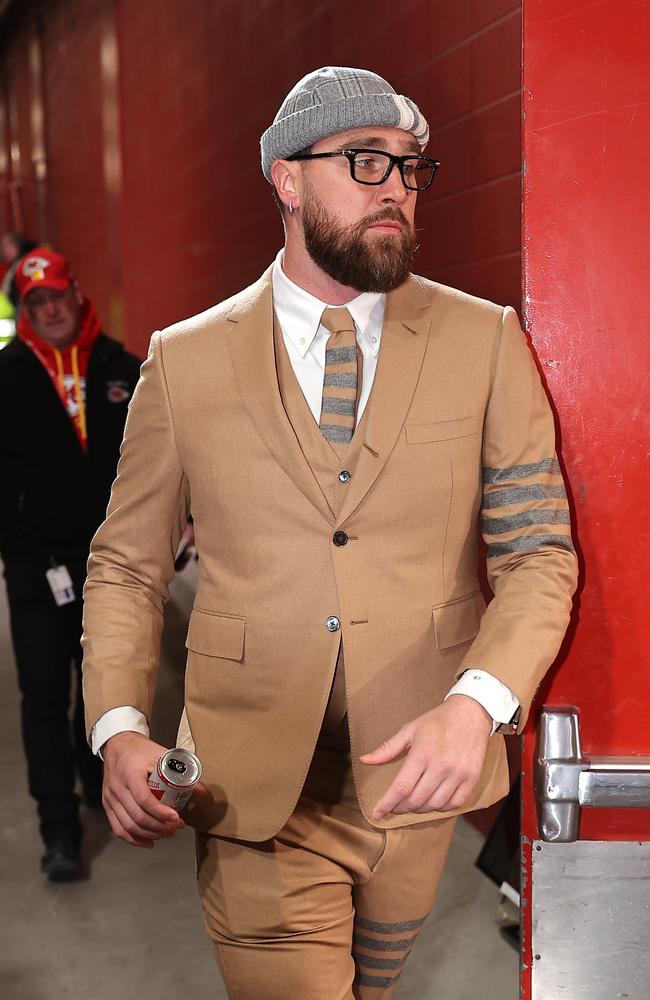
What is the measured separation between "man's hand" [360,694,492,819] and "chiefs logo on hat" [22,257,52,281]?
8.49ft

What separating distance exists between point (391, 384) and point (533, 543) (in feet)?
1.02

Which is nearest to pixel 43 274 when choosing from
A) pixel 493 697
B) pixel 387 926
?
pixel 387 926

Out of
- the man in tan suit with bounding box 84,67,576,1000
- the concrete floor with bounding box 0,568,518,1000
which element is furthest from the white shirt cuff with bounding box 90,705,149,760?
the concrete floor with bounding box 0,568,518,1000

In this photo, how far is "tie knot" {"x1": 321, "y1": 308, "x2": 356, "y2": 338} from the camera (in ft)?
5.49

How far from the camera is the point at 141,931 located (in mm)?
3131

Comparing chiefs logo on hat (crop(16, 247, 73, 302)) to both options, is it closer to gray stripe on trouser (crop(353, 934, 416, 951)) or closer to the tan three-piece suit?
the tan three-piece suit

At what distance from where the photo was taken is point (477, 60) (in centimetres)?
310

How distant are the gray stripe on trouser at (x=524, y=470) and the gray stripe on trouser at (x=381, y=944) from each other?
768mm

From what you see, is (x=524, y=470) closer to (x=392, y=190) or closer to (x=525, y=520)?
(x=525, y=520)

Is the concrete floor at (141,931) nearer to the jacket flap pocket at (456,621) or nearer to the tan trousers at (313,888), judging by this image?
the tan trousers at (313,888)

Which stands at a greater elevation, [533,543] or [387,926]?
[533,543]

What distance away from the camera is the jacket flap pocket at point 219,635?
164 cm

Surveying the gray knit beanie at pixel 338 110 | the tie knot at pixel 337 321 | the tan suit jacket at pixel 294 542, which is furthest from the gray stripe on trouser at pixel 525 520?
the gray knit beanie at pixel 338 110

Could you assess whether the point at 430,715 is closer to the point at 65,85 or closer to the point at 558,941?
the point at 558,941
